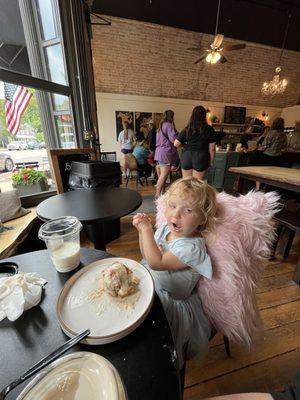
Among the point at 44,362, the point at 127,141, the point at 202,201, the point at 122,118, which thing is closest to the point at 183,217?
the point at 202,201

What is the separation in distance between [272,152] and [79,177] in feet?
12.0

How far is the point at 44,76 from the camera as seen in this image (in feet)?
7.27

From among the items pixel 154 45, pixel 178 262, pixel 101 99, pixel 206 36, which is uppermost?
pixel 206 36

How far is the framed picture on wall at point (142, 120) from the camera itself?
222 inches

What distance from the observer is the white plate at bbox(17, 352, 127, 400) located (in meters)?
0.25

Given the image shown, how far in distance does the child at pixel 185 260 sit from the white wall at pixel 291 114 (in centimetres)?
811

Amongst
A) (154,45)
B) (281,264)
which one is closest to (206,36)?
(154,45)

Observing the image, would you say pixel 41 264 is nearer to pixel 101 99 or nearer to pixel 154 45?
pixel 101 99

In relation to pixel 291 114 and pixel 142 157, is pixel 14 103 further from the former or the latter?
pixel 291 114

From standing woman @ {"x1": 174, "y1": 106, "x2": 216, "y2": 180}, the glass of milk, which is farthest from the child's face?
standing woman @ {"x1": 174, "y1": 106, "x2": 216, "y2": 180}

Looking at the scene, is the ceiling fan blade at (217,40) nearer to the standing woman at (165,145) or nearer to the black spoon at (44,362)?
the standing woman at (165,145)

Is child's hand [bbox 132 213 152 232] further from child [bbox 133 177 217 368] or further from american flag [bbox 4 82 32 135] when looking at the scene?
american flag [bbox 4 82 32 135]

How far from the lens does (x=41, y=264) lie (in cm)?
72

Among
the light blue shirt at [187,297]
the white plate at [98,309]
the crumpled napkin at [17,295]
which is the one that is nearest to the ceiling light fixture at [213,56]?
the light blue shirt at [187,297]
